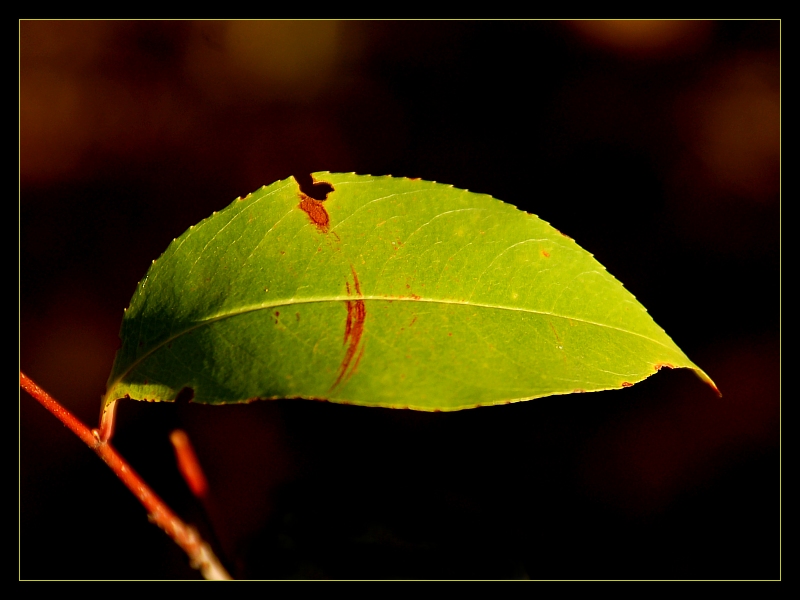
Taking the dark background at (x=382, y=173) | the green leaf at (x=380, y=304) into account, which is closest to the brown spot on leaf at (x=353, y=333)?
the green leaf at (x=380, y=304)

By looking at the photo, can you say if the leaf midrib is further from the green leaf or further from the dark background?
the dark background

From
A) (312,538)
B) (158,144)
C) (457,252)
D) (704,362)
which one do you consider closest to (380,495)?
(312,538)

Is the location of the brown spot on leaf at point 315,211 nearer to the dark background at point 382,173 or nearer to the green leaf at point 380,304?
the green leaf at point 380,304

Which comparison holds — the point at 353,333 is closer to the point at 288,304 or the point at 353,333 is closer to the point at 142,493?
the point at 288,304

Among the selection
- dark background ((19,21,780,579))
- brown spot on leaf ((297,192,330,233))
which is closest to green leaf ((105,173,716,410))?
brown spot on leaf ((297,192,330,233))

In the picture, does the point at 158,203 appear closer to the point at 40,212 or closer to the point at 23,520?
the point at 40,212

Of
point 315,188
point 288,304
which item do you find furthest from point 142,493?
Answer: point 315,188

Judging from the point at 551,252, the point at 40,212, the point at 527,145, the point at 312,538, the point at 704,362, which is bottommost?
the point at 312,538
